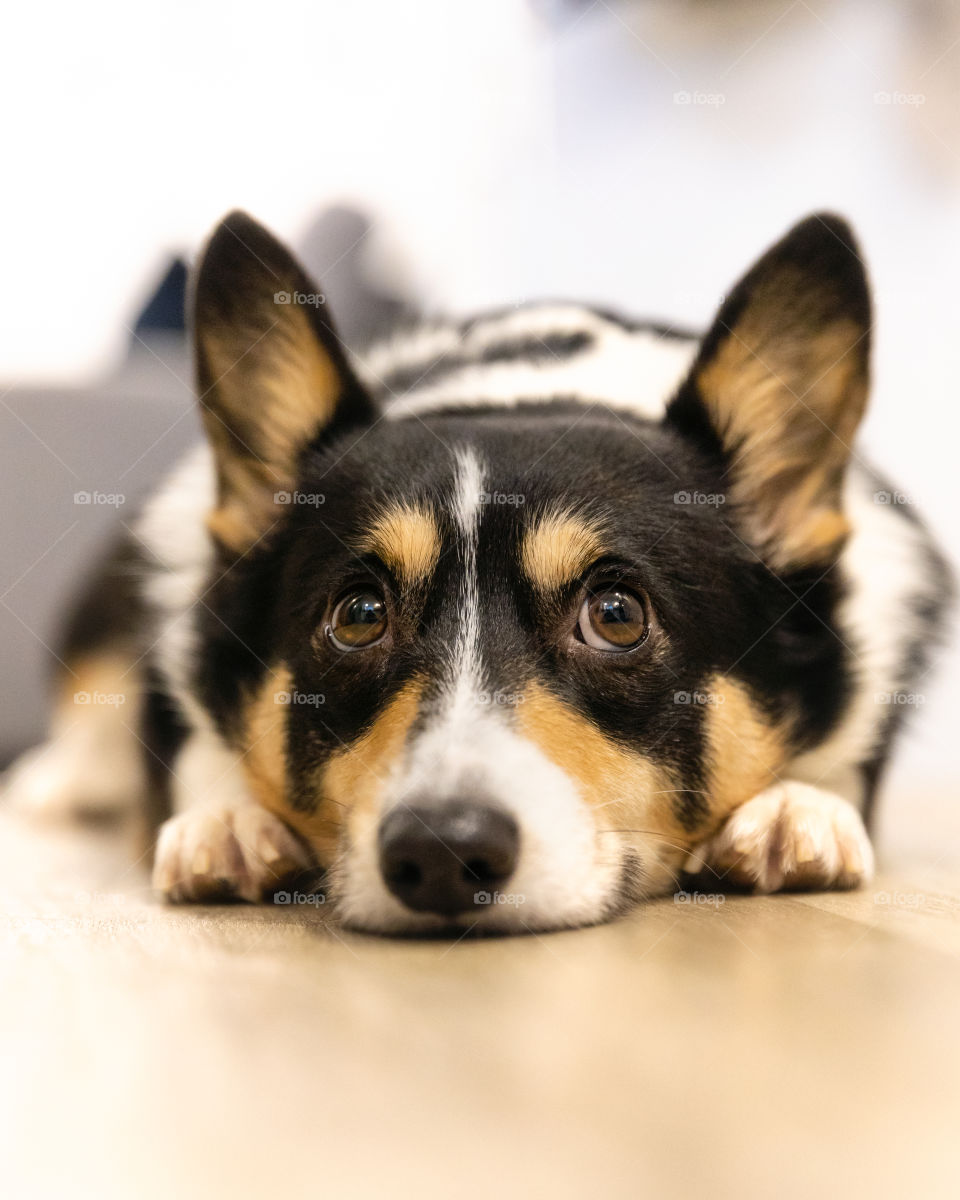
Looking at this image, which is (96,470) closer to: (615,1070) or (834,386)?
(834,386)

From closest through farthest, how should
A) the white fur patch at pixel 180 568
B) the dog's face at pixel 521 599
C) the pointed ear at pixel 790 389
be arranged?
the dog's face at pixel 521 599 → the pointed ear at pixel 790 389 → the white fur patch at pixel 180 568

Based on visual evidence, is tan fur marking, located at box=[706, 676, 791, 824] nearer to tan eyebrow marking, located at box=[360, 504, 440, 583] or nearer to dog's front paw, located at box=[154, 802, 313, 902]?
tan eyebrow marking, located at box=[360, 504, 440, 583]

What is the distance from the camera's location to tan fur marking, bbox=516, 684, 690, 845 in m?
1.56

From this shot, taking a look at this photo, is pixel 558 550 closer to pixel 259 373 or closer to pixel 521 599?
pixel 521 599

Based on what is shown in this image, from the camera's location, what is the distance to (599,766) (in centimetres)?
162

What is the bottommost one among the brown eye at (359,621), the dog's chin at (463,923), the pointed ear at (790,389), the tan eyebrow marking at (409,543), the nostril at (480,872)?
the dog's chin at (463,923)

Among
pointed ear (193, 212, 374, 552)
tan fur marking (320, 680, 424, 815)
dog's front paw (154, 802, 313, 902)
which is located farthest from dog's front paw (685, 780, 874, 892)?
pointed ear (193, 212, 374, 552)

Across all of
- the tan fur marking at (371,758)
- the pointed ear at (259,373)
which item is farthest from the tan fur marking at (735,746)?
the pointed ear at (259,373)

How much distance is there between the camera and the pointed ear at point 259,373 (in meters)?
1.97

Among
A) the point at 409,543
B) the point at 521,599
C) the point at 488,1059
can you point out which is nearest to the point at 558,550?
the point at 521,599

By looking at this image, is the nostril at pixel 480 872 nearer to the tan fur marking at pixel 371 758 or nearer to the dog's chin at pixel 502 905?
the dog's chin at pixel 502 905

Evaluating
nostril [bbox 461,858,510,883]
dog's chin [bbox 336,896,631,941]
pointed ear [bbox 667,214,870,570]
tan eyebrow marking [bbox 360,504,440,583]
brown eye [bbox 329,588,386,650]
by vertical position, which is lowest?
dog's chin [bbox 336,896,631,941]

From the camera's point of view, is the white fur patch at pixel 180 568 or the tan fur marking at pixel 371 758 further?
the white fur patch at pixel 180 568

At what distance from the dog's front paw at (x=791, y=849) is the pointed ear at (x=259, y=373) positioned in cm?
100
